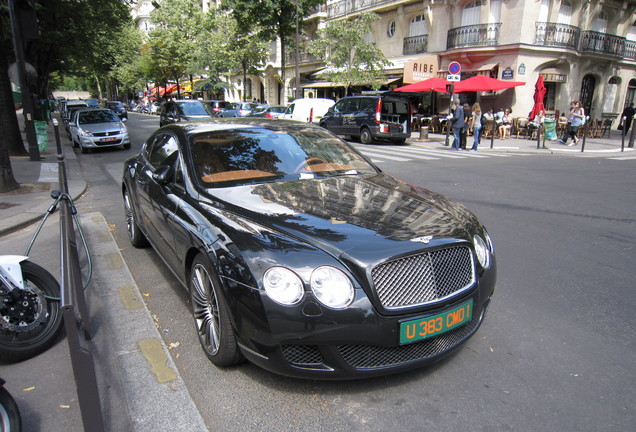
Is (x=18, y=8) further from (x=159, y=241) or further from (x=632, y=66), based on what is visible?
(x=632, y=66)

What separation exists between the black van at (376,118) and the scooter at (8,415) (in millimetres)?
16832

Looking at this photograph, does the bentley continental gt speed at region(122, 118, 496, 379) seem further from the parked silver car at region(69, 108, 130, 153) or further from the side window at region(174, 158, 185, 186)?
the parked silver car at region(69, 108, 130, 153)

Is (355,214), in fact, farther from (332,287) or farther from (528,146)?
(528,146)

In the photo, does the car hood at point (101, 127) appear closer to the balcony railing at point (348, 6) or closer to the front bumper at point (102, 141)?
the front bumper at point (102, 141)

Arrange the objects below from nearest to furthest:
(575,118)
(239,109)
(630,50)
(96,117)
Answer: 1. (96,117)
2. (575,118)
3. (630,50)
4. (239,109)

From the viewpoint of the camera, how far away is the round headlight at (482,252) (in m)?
2.89

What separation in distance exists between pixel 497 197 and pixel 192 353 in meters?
6.67

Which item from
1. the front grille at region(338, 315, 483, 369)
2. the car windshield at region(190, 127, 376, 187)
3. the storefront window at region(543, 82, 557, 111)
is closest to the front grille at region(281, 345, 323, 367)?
the front grille at region(338, 315, 483, 369)

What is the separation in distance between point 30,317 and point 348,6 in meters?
33.6

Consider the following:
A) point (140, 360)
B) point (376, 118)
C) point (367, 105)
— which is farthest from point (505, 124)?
point (140, 360)

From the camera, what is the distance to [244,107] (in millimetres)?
31469

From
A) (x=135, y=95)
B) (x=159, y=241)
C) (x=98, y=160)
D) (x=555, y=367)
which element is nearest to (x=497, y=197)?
(x=555, y=367)

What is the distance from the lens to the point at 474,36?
2400 centimetres

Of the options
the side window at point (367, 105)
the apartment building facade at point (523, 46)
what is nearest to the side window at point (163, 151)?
the side window at point (367, 105)
